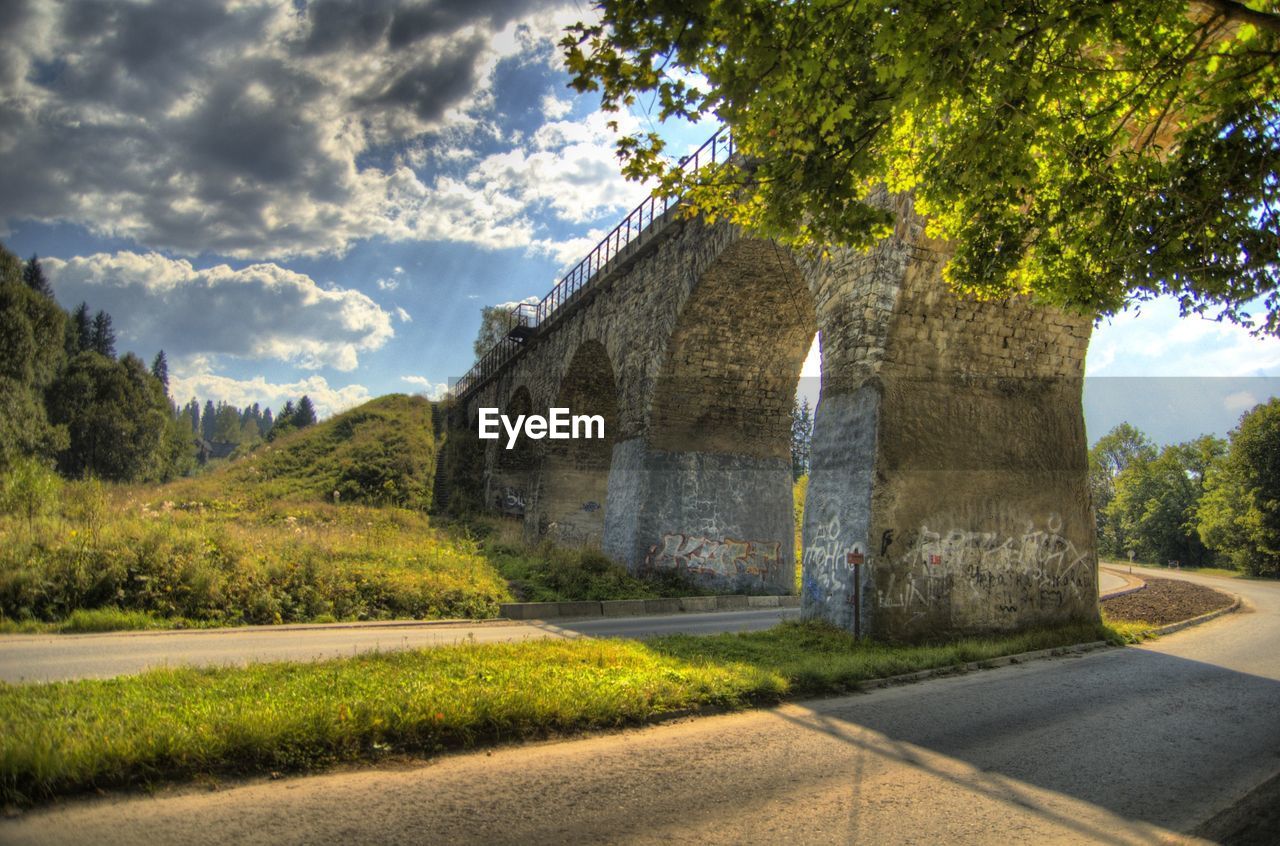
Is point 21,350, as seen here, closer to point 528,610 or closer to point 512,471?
point 528,610

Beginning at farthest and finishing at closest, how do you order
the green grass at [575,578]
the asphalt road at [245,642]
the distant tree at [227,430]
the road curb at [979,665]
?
the distant tree at [227,430], the green grass at [575,578], the road curb at [979,665], the asphalt road at [245,642]

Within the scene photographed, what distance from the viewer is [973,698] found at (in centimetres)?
731

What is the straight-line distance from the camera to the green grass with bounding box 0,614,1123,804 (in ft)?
13.2

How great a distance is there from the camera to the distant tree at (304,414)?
96938 millimetres

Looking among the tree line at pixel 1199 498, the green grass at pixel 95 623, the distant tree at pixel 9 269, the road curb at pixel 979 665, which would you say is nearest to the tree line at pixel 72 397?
the distant tree at pixel 9 269

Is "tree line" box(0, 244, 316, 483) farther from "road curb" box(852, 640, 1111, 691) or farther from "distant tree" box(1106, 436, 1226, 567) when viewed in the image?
"distant tree" box(1106, 436, 1226, 567)

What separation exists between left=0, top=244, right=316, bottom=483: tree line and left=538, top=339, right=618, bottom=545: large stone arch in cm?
1300

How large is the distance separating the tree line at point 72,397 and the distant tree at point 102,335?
0.07 meters

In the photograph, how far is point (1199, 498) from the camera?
4791 cm

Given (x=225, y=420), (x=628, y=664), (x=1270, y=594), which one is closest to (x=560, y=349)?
(x=628, y=664)

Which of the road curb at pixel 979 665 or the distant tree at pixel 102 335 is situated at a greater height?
the distant tree at pixel 102 335

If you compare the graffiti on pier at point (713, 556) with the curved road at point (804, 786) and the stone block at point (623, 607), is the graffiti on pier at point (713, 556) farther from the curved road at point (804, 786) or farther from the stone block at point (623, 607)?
the curved road at point (804, 786)

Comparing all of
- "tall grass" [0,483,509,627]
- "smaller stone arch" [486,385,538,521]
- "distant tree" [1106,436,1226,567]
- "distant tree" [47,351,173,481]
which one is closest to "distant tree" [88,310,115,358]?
"distant tree" [47,351,173,481]

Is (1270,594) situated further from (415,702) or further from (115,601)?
(115,601)
